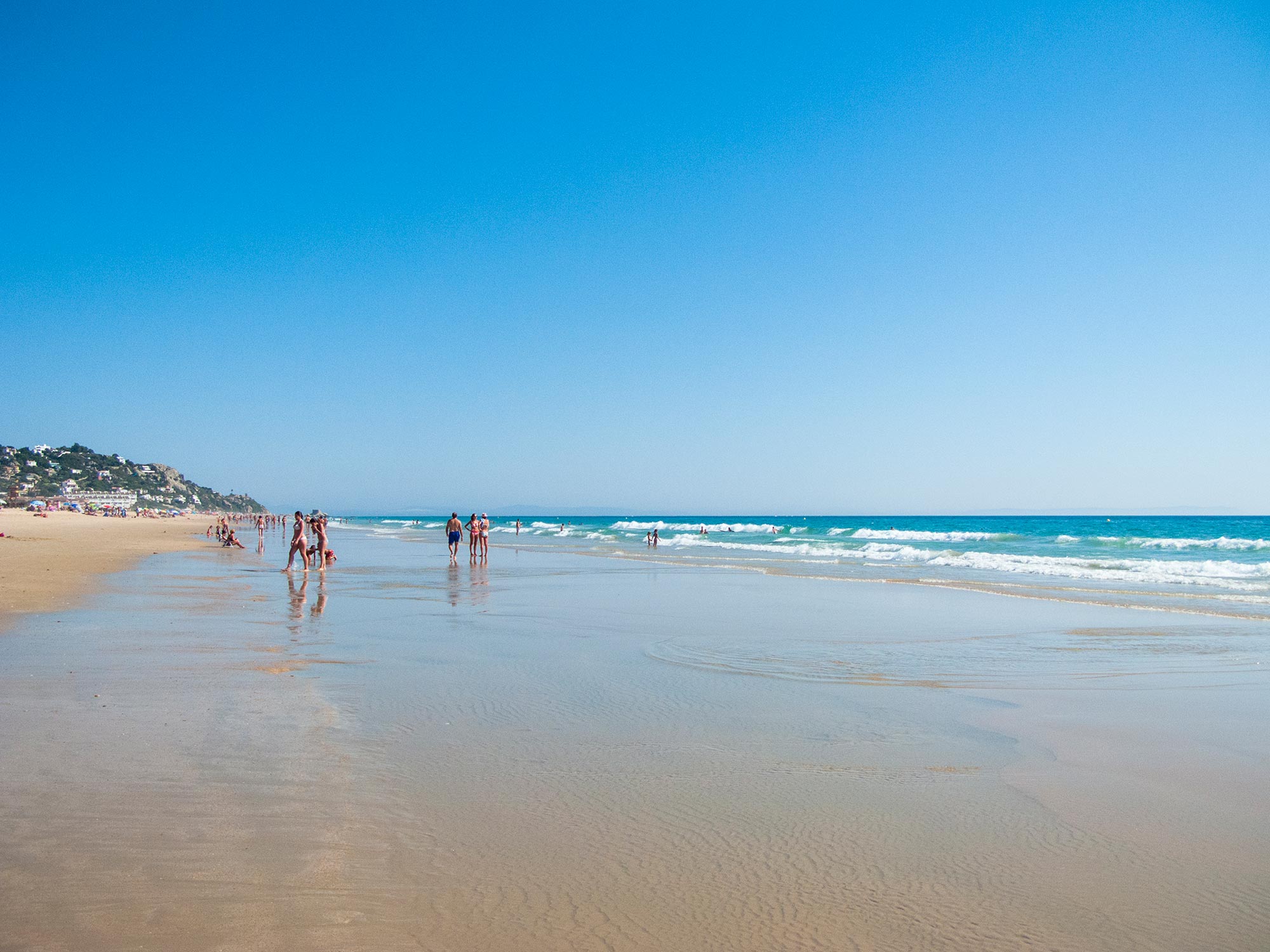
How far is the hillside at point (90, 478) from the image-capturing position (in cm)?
11669

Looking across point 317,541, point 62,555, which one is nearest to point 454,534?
point 317,541

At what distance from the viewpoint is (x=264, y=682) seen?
28.0 feet

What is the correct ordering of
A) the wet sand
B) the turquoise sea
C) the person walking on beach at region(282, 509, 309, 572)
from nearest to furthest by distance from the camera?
the wet sand
the turquoise sea
the person walking on beach at region(282, 509, 309, 572)

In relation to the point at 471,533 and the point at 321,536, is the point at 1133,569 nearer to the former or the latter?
the point at 471,533

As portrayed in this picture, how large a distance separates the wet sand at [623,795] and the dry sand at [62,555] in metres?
4.60

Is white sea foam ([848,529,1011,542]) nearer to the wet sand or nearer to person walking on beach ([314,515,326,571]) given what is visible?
person walking on beach ([314,515,326,571])

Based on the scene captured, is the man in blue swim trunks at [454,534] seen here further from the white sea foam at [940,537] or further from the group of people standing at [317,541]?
the white sea foam at [940,537]

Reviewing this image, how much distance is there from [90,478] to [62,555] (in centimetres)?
12162

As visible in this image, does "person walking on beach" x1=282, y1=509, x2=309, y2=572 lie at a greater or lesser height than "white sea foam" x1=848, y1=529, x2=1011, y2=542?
greater

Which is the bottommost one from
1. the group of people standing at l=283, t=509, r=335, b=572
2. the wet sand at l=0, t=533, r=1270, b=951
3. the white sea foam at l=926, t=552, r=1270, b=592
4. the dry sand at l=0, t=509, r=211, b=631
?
the wet sand at l=0, t=533, r=1270, b=951

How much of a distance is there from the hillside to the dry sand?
205ft

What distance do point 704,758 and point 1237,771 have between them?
410cm

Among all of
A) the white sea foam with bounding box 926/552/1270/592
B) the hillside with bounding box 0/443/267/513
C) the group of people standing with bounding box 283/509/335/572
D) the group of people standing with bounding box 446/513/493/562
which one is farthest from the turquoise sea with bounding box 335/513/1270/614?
the hillside with bounding box 0/443/267/513

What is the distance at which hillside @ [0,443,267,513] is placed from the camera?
11669cm
